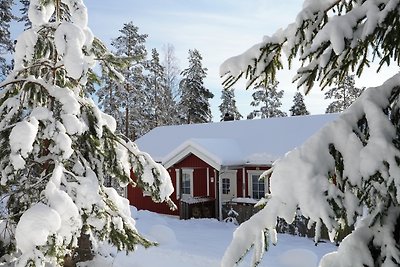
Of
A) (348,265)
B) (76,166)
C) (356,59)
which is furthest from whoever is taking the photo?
(76,166)

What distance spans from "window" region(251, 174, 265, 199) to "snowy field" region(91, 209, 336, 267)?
2421 millimetres

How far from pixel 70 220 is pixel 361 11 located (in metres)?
4.06

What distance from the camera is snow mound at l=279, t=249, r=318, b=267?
38.4 feet

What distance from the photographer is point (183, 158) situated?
22703 millimetres

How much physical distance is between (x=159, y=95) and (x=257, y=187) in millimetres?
25933

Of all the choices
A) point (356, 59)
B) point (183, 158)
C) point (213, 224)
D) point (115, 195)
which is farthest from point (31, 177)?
point (183, 158)

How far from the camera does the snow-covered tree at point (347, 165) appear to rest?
2236mm

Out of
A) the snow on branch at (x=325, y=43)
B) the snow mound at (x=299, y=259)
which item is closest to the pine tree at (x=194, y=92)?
the snow mound at (x=299, y=259)

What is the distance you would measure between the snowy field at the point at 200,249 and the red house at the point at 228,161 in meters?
1.78

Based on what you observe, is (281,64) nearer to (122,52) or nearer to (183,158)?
(183,158)

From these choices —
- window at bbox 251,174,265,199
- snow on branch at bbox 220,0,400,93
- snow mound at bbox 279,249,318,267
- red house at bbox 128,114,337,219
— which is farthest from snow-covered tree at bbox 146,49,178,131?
snow on branch at bbox 220,0,400,93

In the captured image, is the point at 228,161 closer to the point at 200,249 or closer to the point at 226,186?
the point at 226,186

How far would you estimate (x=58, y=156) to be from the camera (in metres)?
5.53

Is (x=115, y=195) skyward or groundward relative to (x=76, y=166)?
groundward
